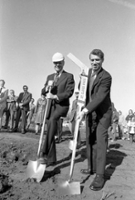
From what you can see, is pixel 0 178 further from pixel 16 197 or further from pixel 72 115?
pixel 72 115

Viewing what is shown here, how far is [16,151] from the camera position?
510cm

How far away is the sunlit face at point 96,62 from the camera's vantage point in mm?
3277

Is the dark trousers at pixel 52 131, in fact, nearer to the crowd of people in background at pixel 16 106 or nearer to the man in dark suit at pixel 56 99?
the man in dark suit at pixel 56 99

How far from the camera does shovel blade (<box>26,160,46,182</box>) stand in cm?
317

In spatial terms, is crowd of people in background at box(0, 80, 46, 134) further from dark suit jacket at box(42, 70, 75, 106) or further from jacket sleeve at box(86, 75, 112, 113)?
jacket sleeve at box(86, 75, 112, 113)

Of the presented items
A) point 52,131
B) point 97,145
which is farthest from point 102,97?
point 52,131

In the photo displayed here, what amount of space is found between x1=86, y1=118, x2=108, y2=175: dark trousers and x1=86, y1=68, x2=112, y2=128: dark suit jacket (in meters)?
0.14

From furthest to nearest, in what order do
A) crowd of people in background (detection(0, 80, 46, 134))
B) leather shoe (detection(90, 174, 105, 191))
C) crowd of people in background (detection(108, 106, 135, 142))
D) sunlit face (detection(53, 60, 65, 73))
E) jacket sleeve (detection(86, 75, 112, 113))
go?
1. crowd of people in background (detection(108, 106, 135, 142))
2. crowd of people in background (detection(0, 80, 46, 134))
3. sunlit face (detection(53, 60, 65, 73))
4. jacket sleeve (detection(86, 75, 112, 113))
5. leather shoe (detection(90, 174, 105, 191))

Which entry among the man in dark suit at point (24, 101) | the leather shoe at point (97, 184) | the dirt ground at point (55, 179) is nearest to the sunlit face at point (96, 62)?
the leather shoe at point (97, 184)

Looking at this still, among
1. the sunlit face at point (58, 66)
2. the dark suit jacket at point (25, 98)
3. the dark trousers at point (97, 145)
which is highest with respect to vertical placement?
the sunlit face at point (58, 66)

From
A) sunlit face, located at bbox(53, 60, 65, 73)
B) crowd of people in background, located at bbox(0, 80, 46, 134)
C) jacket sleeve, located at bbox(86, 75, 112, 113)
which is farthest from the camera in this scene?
crowd of people in background, located at bbox(0, 80, 46, 134)

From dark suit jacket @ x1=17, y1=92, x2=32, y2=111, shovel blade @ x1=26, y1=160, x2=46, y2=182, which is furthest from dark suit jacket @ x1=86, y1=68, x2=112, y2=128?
dark suit jacket @ x1=17, y1=92, x2=32, y2=111

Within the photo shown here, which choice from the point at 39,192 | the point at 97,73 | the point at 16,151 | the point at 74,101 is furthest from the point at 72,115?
the point at 39,192

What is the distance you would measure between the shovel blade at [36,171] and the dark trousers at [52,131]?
602 mm
